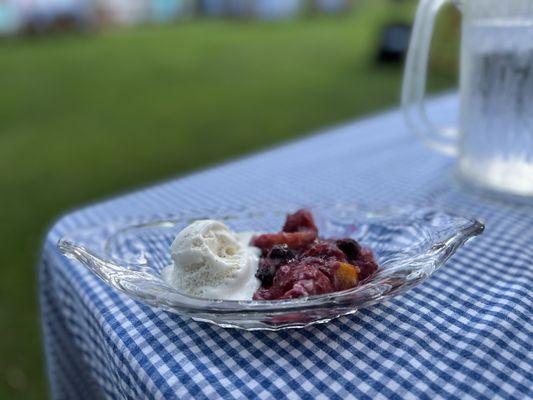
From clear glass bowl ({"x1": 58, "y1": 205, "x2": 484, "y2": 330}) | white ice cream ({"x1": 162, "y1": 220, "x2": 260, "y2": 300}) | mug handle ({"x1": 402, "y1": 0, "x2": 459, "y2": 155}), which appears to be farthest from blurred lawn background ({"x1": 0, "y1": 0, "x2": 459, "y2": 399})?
white ice cream ({"x1": 162, "y1": 220, "x2": 260, "y2": 300})

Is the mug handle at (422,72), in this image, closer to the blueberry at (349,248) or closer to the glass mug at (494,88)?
the glass mug at (494,88)

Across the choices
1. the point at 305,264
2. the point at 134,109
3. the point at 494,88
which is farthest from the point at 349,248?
the point at 134,109

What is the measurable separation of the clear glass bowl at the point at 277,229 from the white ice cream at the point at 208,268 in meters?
0.02

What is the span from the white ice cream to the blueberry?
0.25 ft

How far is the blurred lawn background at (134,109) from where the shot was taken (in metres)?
1.77

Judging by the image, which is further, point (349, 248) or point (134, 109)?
point (134, 109)

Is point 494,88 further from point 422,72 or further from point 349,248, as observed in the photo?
point 349,248

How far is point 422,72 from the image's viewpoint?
0.72m

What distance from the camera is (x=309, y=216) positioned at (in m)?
0.52

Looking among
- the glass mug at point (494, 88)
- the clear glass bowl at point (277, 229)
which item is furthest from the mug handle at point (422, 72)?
the clear glass bowl at point (277, 229)

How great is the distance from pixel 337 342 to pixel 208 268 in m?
0.12

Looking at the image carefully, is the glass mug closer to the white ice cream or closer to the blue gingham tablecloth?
the blue gingham tablecloth

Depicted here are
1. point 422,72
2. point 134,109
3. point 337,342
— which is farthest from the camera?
point 134,109

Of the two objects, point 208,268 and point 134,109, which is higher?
point 208,268
